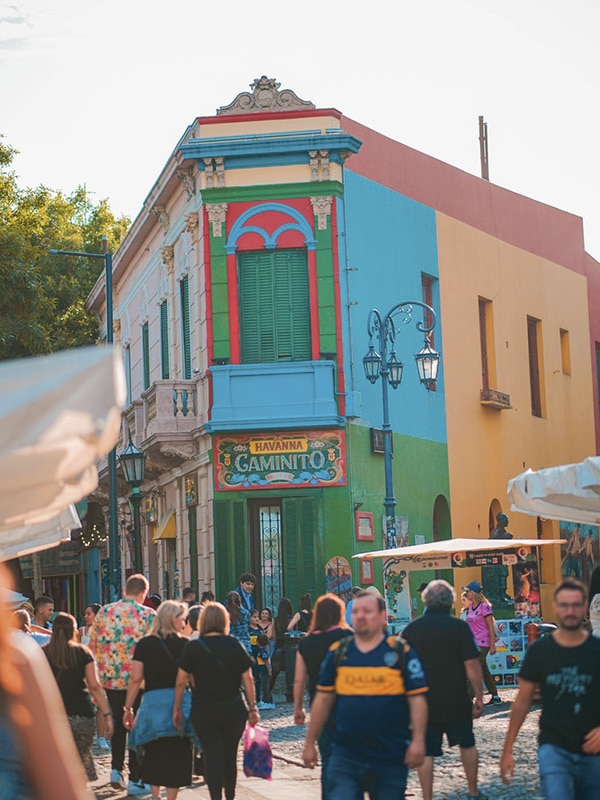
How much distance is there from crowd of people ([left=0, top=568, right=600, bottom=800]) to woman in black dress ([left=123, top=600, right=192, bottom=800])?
12mm

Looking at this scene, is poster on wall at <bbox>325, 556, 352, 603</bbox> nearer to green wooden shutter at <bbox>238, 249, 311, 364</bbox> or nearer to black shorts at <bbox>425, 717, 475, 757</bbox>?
green wooden shutter at <bbox>238, 249, 311, 364</bbox>

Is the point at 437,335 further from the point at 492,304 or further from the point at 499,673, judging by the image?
the point at 499,673

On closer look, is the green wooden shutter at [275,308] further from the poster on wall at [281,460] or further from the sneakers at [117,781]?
the sneakers at [117,781]

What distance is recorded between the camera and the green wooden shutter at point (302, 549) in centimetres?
2738

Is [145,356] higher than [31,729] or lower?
higher

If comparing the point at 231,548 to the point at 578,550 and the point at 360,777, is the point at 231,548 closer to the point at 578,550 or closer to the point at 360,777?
the point at 578,550

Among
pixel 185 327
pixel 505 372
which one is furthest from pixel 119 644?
pixel 505 372

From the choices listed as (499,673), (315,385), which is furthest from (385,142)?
(499,673)

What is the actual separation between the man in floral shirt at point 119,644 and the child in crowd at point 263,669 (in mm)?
8365

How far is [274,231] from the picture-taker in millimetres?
28109

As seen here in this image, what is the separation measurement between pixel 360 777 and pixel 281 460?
62.2 feet

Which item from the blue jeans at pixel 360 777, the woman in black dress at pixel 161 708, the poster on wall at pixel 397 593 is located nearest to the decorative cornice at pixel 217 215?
the poster on wall at pixel 397 593

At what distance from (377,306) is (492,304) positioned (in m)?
6.14

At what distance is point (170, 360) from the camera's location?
1259 inches
